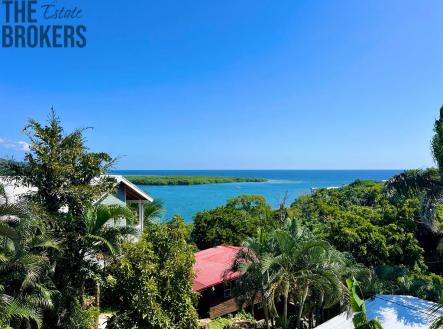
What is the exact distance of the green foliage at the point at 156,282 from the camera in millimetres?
10117

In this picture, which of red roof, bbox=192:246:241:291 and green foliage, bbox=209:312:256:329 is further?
red roof, bbox=192:246:241:291

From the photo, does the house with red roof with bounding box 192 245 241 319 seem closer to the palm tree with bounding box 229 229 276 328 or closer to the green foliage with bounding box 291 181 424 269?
the palm tree with bounding box 229 229 276 328

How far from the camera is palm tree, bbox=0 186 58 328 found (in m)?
8.37

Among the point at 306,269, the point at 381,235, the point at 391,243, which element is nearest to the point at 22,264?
the point at 306,269

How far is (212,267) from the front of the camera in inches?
704

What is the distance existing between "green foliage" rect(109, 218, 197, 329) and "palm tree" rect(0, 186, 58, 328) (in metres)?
1.99

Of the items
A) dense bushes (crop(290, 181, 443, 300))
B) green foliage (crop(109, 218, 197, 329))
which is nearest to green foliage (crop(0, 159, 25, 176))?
green foliage (crop(109, 218, 197, 329))

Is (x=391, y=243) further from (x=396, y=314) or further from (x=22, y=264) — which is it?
(x=22, y=264)

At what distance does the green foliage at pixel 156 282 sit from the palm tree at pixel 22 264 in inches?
78.2

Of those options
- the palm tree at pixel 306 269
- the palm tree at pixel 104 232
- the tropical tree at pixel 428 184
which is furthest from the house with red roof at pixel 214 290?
the tropical tree at pixel 428 184

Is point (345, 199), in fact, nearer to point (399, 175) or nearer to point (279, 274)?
point (399, 175)

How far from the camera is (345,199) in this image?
3662cm

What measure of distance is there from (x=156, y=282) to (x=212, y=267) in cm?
778

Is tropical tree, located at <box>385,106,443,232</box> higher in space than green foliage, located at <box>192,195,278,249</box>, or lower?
higher
